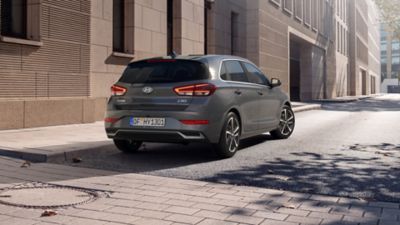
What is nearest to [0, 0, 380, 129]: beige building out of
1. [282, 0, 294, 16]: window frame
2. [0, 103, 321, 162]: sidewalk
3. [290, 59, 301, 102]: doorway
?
[0, 103, 321, 162]: sidewalk

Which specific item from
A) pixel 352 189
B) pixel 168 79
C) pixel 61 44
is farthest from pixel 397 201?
pixel 61 44

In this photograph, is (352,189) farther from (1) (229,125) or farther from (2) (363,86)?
(2) (363,86)

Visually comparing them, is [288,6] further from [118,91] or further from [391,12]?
[118,91]

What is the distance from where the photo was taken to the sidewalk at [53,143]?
7177 mm

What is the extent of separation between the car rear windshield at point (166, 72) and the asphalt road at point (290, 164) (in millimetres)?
1235

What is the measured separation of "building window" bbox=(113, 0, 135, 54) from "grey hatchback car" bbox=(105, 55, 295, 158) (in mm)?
6739

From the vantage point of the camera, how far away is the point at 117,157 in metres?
7.77

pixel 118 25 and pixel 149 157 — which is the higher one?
pixel 118 25

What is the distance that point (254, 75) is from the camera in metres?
8.95

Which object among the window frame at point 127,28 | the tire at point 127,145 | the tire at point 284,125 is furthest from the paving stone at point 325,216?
the window frame at point 127,28

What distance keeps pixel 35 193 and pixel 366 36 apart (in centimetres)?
8254

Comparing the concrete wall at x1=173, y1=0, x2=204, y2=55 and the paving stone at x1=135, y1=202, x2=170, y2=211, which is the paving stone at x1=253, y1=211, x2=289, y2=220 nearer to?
the paving stone at x1=135, y1=202, x2=170, y2=211

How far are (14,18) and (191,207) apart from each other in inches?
305

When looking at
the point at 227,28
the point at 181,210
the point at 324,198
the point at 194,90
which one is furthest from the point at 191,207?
the point at 227,28
